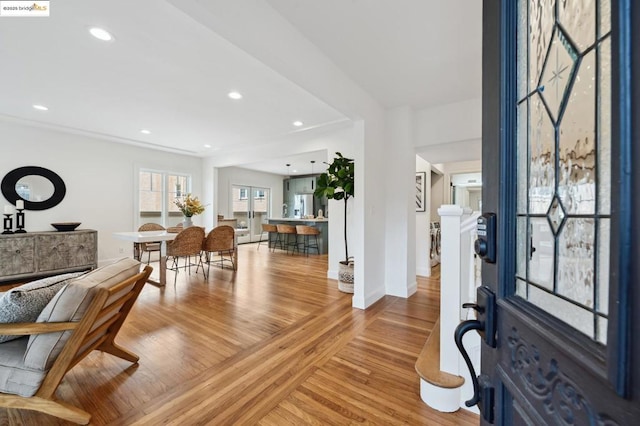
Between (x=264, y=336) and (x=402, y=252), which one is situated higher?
(x=402, y=252)

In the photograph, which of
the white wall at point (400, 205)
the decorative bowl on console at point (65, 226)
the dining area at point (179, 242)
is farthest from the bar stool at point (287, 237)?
the decorative bowl on console at point (65, 226)

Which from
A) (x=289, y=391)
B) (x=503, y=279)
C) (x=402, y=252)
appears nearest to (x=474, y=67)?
(x=402, y=252)

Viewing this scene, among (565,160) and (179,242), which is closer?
(565,160)

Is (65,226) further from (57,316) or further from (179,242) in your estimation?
(57,316)

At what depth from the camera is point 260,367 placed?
2029 millimetres

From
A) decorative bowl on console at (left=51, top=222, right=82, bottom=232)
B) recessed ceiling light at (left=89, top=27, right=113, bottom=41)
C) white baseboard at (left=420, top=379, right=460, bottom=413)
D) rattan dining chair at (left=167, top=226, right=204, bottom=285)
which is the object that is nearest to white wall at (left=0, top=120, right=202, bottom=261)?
decorative bowl on console at (left=51, top=222, right=82, bottom=232)

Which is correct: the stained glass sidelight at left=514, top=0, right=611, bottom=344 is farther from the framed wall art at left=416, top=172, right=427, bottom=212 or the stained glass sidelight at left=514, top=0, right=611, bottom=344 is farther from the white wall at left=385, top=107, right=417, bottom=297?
the framed wall art at left=416, top=172, right=427, bottom=212

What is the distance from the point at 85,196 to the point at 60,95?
8.51 ft

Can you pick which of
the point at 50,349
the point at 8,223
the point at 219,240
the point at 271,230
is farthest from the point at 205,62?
the point at 271,230

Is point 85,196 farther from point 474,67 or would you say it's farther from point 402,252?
point 474,67

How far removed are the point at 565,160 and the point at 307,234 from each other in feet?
21.1

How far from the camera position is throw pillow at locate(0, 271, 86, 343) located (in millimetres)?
1379

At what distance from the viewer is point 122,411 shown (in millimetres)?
1591

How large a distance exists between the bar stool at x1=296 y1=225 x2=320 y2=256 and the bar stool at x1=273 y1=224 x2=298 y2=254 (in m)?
0.22
